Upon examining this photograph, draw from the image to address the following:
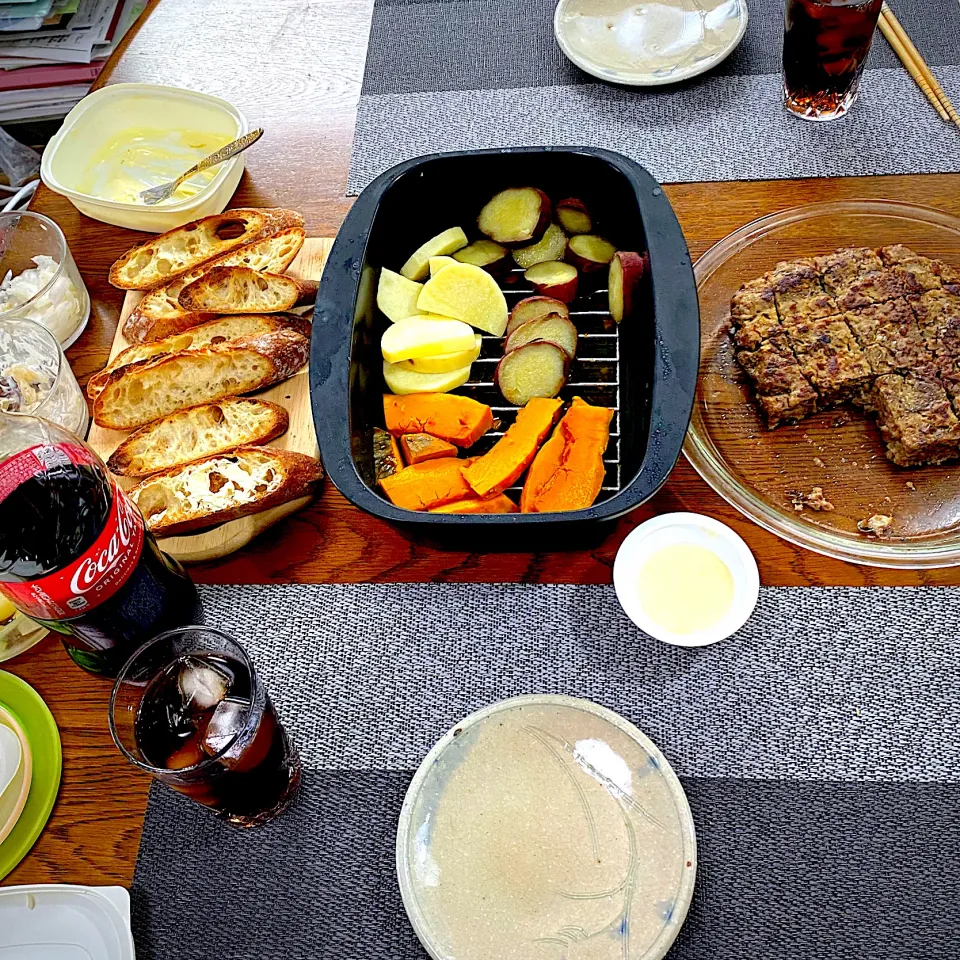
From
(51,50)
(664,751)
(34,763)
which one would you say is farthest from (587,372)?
(51,50)

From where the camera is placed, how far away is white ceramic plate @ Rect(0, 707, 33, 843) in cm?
120

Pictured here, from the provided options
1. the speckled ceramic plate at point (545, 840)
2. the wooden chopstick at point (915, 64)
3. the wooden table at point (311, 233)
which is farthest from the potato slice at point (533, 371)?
the wooden chopstick at point (915, 64)

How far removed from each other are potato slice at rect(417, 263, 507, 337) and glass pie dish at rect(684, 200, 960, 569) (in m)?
0.35

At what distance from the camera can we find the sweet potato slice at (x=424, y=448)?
4.39ft

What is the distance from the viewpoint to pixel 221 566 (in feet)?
4.65

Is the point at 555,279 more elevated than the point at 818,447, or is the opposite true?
the point at 555,279

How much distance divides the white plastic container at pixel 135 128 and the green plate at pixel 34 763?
0.92m

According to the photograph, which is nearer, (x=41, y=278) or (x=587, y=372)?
(x=587, y=372)

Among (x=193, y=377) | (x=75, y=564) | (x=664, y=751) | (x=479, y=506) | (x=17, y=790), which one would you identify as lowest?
(x=664, y=751)

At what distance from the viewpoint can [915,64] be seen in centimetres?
181

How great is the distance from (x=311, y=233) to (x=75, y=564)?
93 cm

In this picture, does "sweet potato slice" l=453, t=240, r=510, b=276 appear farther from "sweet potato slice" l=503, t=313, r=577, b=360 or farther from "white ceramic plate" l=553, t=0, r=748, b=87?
"white ceramic plate" l=553, t=0, r=748, b=87

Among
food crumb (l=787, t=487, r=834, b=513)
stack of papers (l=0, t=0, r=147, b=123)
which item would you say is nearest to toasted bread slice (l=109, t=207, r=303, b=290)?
food crumb (l=787, t=487, r=834, b=513)

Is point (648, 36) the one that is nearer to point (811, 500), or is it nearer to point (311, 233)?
point (311, 233)
